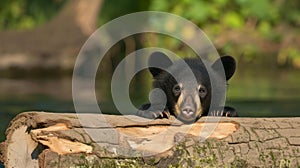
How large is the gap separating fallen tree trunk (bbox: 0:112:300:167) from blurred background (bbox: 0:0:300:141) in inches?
300

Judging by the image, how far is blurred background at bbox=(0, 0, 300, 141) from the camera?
14.9 m

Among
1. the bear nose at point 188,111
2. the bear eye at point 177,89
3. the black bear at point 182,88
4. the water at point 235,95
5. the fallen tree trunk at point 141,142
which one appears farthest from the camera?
the water at point 235,95

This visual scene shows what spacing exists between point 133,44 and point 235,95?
642cm

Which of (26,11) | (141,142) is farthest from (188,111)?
(26,11)

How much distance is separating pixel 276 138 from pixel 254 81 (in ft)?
38.5

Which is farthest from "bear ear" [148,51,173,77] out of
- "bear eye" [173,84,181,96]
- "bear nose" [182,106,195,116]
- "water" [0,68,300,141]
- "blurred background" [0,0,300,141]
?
"blurred background" [0,0,300,141]

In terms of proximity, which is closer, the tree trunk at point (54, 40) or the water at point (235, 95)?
the water at point (235, 95)

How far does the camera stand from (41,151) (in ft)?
17.0

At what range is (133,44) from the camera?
20219 millimetres

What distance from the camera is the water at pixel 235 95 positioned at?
12.2 m

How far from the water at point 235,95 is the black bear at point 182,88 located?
325 centimetres

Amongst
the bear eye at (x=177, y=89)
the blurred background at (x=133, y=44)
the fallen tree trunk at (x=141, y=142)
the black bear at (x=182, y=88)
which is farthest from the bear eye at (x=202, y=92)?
the blurred background at (x=133, y=44)

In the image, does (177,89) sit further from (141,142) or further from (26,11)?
(26,11)

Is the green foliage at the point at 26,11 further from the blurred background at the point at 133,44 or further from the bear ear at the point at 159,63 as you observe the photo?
the bear ear at the point at 159,63
